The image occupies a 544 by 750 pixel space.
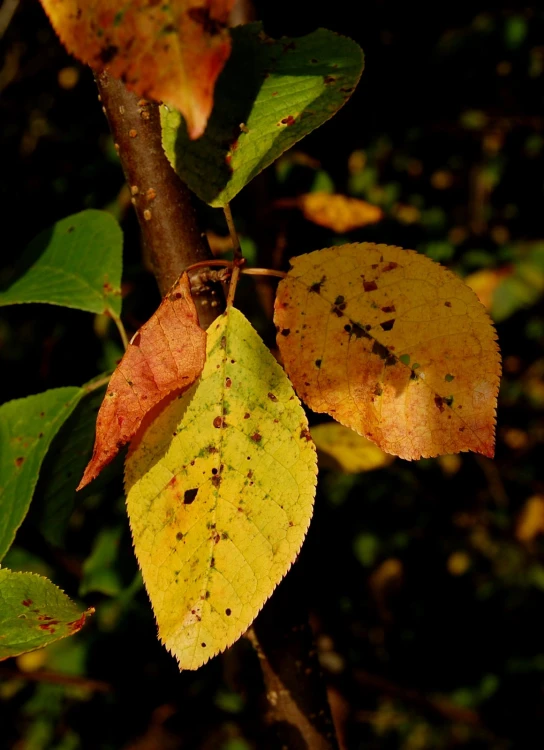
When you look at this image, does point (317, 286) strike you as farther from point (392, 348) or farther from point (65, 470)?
point (65, 470)

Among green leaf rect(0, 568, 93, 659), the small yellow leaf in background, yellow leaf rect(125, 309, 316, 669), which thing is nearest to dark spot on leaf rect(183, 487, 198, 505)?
yellow leaf rect(125, 309, 316, 669)

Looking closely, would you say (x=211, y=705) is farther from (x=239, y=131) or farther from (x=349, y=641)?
(x=239, y=131)

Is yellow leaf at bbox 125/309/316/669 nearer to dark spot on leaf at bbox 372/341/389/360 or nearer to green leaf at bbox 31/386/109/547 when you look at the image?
dark spot on leaf at bbox 372/341/389/360

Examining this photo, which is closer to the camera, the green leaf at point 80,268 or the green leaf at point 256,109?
the green leaf at point 256,109

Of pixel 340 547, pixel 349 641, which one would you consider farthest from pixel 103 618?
pixel 340 547

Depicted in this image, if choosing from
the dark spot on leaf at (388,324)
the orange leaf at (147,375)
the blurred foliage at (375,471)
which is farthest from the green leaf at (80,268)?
the dark spot on leaf at (388,324)

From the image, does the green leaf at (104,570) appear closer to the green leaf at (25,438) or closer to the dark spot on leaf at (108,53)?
the green leaf at (25,438)
